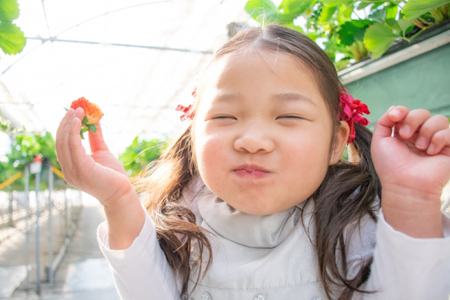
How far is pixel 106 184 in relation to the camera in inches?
28.9

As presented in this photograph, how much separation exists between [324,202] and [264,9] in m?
0.58

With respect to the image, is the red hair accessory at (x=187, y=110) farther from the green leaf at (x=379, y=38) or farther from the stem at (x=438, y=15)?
the stem at (x=438, y=15)

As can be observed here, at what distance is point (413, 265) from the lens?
2.11 ft

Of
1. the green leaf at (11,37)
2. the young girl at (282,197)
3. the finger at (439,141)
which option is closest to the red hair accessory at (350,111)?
the young girl at (282,197)

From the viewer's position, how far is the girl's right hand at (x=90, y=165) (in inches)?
26.5

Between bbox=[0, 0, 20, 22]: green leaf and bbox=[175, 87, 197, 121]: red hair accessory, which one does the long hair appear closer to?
bbox=[175, 87, 197, 121]: red hair accessory

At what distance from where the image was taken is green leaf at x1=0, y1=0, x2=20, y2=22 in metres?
0.72

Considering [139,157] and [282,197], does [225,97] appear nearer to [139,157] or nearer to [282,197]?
[282,197]

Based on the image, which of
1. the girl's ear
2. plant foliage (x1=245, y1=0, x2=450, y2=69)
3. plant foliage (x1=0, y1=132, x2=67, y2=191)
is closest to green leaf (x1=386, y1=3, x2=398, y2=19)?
plant foliage (x1=245, y1=0, x2=450, y2=69)

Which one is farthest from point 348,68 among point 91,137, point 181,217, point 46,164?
point 46,164

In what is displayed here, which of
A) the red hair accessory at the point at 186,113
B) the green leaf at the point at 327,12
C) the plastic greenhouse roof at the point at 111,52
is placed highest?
the plastic greenhouse roof at the point at 111,52

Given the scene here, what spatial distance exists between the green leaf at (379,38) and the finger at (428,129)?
48cm

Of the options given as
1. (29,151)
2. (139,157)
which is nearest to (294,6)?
(139,157)

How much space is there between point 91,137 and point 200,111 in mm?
242
